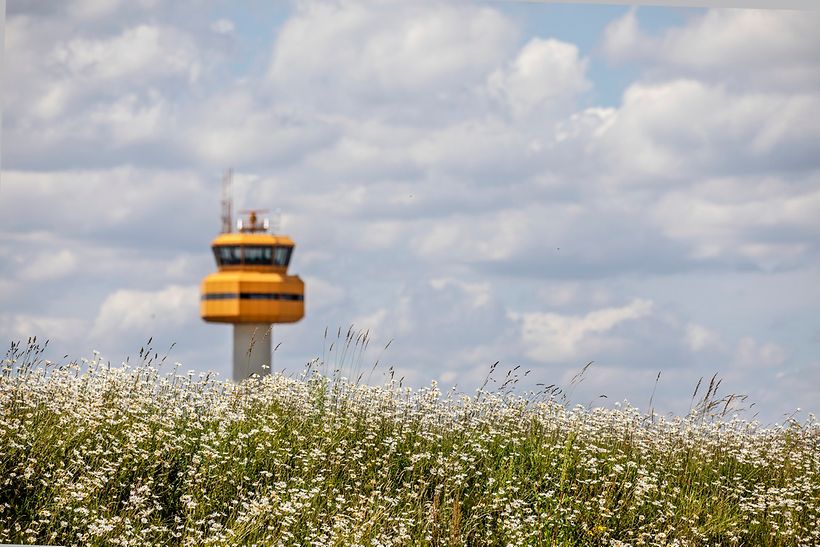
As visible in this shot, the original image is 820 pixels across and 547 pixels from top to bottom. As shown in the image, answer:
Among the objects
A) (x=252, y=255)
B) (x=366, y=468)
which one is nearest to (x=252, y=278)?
(x=252, y=255)

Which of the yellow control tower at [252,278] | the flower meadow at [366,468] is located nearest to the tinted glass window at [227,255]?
the yellow control tower at [252,278]

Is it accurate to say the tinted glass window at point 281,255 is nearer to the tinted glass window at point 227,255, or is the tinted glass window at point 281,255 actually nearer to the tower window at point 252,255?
the tower window at point 252,255

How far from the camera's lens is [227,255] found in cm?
3794

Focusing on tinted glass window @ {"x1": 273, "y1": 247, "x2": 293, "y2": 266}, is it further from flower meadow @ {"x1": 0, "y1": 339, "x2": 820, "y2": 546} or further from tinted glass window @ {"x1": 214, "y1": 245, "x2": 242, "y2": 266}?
flower meadow @ {"x1": 0, "y1": 339, "x2": 820, "y2": 546}

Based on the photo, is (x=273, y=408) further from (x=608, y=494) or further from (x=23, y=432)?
(x=608, y=494)

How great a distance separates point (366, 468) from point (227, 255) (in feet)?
106

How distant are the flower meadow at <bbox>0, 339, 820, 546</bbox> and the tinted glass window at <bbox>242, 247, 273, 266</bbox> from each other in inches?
1200

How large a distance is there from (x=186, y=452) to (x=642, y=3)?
12.5 feet

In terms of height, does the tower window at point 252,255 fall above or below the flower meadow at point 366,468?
above

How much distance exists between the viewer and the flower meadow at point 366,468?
19.3 ft

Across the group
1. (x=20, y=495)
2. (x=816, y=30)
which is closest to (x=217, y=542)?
(x=20, y=495)

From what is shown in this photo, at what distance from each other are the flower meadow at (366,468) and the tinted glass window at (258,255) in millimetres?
30480

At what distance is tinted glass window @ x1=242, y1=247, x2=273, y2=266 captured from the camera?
37562mm

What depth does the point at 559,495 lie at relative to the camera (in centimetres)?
633
